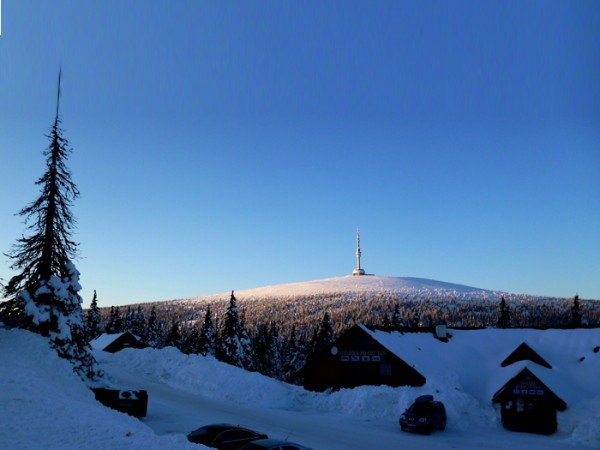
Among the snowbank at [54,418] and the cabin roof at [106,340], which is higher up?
the snowbank at [54,418]

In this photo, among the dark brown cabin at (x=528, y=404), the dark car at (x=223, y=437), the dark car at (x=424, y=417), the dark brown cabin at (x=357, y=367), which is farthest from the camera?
the dark brown cabin at (x=357, y=367)

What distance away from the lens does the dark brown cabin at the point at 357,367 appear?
4072 centimetres

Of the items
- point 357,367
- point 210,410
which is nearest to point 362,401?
point 357,367

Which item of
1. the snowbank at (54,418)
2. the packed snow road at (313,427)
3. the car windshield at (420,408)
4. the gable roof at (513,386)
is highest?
the snowbank at (54,418)

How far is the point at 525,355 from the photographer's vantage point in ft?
136

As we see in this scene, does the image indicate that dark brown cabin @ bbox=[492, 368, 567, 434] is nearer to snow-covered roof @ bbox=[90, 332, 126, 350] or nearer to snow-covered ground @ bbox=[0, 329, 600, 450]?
snow-covered ground @ bbox=[0, 329, 600, 450]

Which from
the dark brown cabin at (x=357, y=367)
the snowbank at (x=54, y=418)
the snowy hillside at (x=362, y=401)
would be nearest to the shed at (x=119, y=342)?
the snowy hillside at (x=362, y=401)

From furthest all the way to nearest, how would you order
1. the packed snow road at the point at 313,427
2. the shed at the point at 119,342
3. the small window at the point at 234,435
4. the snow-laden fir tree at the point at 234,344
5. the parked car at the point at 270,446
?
1. the snow-laden fir tree at the point at 234,344
2. the shed at the point at 119,342
3. the packed snow road at the point at 313,427
4. the small window at the point at 234,435
5. the parked car at the point at 270,446

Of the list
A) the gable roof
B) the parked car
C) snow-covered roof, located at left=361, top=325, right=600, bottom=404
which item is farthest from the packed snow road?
the parked car

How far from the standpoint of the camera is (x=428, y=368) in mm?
40844

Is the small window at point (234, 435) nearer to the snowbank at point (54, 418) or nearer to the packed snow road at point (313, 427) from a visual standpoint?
the snowbank at point (54, 418)

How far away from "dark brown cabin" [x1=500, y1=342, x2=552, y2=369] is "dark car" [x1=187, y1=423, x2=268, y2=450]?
29.3 meters

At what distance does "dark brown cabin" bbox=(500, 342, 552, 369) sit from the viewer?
4078 centimetres

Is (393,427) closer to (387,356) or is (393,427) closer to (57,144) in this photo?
(387,356)
